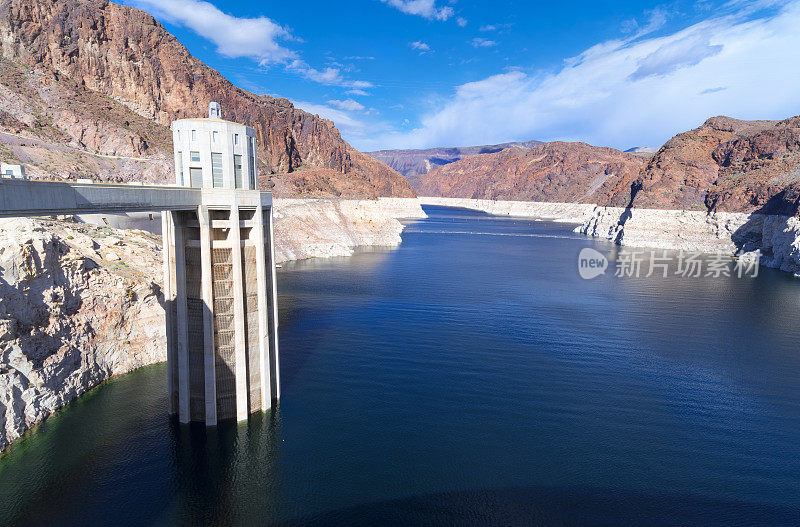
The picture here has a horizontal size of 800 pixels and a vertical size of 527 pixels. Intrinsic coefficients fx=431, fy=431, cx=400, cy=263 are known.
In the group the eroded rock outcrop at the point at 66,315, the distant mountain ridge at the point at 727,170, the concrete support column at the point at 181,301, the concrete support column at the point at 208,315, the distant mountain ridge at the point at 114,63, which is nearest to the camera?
the concrete support column at the point at 208,315

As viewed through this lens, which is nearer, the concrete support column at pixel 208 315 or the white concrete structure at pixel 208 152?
the concrete support column at pixel 208 315

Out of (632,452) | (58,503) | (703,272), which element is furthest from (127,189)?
(703,272)

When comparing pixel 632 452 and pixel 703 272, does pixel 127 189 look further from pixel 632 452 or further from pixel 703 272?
pixel 703 272

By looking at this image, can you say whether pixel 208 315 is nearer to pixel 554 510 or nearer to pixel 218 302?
pixel 218 302

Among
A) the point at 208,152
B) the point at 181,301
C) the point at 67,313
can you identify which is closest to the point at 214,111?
the point at 208,152

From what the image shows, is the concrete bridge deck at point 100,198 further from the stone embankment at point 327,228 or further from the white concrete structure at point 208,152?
the stone embankment at point 327,228

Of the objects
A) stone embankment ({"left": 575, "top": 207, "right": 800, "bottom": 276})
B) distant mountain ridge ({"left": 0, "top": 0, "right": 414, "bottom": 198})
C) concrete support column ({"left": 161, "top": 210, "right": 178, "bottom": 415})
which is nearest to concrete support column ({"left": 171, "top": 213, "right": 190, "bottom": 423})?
concrete support column ({"left": 161, "top": 210, "right": 178, "bottom": 415})

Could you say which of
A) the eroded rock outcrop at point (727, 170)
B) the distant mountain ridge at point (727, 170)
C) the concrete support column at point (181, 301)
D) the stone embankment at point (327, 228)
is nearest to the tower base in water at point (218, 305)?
the concrete support column at point (181, 301)

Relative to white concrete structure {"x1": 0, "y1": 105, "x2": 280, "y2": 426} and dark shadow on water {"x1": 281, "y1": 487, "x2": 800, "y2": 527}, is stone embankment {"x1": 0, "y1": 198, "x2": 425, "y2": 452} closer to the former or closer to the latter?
white concrete structure {"x1": 0, "y1": 105, "x2": 280, "y2": 426}
